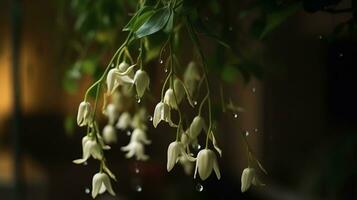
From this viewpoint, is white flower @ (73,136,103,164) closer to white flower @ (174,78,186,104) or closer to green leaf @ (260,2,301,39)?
white flower @ (174,78,186,104)

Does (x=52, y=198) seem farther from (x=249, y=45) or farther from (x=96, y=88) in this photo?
(x=96, y=88)

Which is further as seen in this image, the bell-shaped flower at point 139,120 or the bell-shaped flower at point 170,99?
the bell-shaped flower at point 139,120

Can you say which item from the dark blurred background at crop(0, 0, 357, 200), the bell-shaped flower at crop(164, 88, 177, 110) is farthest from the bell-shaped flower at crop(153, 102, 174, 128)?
Answer: the dark blurred background at crop(0, 0, 357, 200)

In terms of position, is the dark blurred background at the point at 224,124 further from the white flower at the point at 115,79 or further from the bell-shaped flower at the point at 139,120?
the white flower at the point at 115,79

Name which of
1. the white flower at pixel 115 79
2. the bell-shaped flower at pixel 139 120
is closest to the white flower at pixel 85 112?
the white flower at pixel 115 79

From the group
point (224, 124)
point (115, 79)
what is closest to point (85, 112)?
point (115, 79)
